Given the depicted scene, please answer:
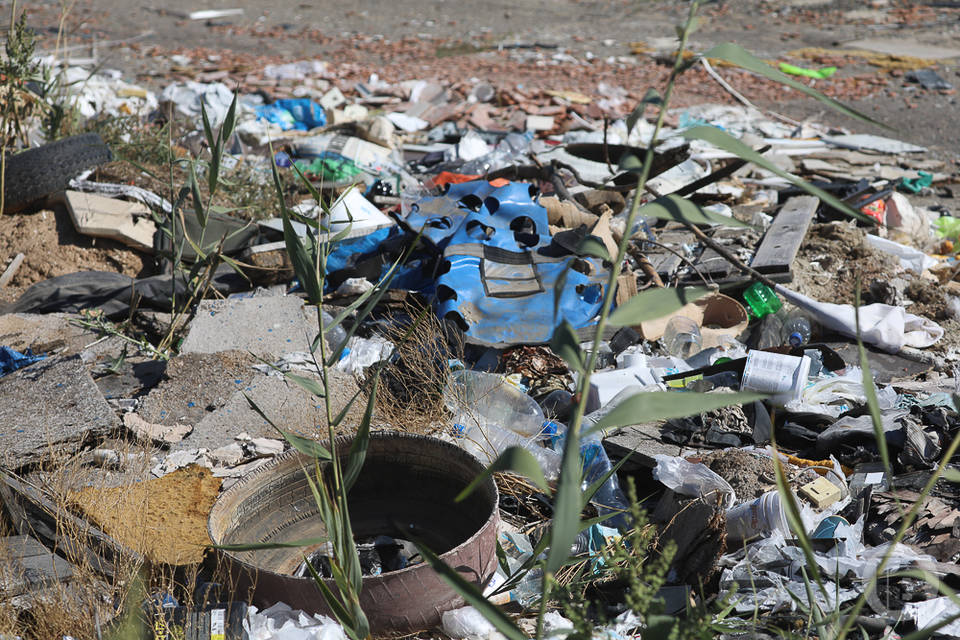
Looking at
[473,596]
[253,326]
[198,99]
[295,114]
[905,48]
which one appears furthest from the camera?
[905,48]

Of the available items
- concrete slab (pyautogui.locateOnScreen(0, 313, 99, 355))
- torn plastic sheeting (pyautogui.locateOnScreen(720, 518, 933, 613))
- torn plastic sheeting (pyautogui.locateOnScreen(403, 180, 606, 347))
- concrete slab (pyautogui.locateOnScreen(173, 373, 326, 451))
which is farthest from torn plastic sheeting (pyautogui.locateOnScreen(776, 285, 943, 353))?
concrete slab (pyautogui.locateOnScreen(0, 313, 99, 355))

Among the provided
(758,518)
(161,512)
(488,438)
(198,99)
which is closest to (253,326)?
(161,512)

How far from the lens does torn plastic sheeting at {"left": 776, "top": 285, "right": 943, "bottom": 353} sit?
400 cm

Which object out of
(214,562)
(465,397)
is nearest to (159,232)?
(465,397)

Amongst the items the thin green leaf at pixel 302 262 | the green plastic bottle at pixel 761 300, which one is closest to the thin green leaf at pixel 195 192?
the thin green leaf at pixel 302 262

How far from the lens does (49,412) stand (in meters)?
3.48

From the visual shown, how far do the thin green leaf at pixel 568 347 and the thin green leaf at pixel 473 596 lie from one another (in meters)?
0.37

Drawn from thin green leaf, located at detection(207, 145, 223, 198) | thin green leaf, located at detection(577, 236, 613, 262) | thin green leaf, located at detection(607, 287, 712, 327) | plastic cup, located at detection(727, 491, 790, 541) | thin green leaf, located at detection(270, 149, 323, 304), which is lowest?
plastic cup, located at detection(727, 491, 790, 541)

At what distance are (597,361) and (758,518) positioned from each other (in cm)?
158

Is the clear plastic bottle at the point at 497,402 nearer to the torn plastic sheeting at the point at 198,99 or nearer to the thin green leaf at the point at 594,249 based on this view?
the thin green leaf at the point at 594,249

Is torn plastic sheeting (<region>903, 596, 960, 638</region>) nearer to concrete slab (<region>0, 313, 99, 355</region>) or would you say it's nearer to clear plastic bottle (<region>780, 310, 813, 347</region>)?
clear plastic bottle (<region>780, 310, 813, 347</region>)

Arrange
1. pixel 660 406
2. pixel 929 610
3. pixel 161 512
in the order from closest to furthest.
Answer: pixel 660 406, pixel 929 610, pixel 161 512

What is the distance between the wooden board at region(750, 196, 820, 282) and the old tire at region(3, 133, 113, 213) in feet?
15.1

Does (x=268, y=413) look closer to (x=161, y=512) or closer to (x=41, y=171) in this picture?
(x=161, y=512)
